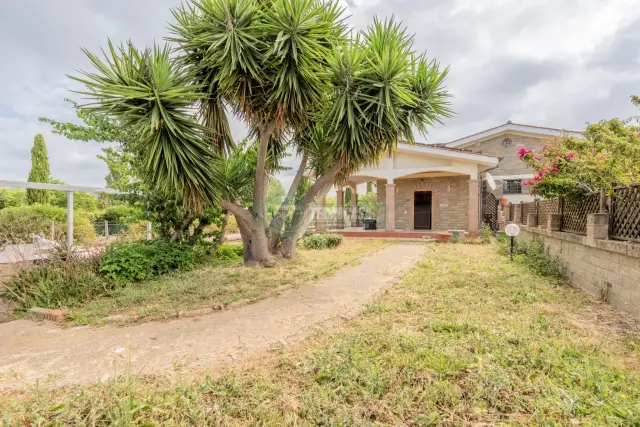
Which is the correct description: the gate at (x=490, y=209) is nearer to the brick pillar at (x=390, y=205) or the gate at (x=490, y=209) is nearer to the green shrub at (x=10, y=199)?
the brick pillar at (x=390, y=205)

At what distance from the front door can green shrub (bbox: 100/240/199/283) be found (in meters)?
12.6

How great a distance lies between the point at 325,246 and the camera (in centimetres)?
1164

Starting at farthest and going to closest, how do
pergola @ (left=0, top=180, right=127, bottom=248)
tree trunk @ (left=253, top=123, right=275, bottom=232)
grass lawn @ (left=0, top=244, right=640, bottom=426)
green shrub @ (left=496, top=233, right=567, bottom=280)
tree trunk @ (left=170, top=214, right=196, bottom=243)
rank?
tree trunk @ (left=170, top=214, right=196, bottom=243) < tree trunk @ (left=253, top=123, right=275, bottom=232) < pergola @ (left=0, top=180, right=127, bottom=248) < green shrub @ (left=496, top=233, right=567, bottom=280) < grass lawn @ (left=0, top=244, right=640, bottom=426)

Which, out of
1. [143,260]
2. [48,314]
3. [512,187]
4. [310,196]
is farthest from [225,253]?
[512,187]

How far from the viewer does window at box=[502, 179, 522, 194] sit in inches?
759

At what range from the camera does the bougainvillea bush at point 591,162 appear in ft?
16.2

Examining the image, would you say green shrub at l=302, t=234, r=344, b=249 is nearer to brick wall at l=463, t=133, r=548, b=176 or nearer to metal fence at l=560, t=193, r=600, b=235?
metal fence at l=560, t=193, r=600, b=235

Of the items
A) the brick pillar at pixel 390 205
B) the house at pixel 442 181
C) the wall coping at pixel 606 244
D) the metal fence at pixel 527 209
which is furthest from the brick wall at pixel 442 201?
the wall coping at pixel 606 244

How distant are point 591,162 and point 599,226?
1.36 m

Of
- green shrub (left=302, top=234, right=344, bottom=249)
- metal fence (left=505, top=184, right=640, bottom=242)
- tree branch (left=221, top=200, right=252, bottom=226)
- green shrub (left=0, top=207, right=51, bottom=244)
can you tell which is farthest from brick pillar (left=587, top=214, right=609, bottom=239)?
green shrub (left=0, top=207, right=51, bottom=244)

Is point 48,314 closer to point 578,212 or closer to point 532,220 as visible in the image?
point 578,212

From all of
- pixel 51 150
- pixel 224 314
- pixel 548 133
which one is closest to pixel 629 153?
pixel 224 314

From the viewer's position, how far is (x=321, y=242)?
11.6 metres

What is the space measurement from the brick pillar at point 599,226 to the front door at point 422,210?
12.1 meters
